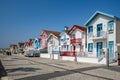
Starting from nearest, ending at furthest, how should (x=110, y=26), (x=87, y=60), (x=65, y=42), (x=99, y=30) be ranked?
(x=87, y=60), (x=110, y=26), (x=99, y=30), (x=65, y=42)

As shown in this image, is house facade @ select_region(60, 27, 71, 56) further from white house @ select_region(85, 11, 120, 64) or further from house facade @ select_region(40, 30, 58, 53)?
house facade @ select_region(40, 30, 58, 53)

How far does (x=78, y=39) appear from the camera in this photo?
35062mm

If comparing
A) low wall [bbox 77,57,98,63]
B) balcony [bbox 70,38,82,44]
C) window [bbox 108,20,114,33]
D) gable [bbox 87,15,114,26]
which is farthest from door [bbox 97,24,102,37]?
balcony [bbox 70,38,82,44]

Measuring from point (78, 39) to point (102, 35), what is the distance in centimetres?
789

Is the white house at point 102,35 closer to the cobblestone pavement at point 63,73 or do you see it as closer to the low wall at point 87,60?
the low wall at point 87,60

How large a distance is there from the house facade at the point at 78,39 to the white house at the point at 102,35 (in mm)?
2240

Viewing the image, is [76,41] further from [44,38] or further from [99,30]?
[44,38]

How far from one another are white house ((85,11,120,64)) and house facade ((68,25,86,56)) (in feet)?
7.35

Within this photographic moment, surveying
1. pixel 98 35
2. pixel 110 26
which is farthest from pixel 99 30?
pixel 110 26

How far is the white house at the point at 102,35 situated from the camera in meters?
25.9

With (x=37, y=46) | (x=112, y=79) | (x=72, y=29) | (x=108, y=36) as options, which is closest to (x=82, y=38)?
(x=72, y=29)

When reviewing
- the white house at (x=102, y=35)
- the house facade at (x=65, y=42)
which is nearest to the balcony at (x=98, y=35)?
the white house at (x=102, y=35)

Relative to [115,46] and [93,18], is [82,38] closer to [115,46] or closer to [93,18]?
[93,18]

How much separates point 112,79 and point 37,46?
52.3 metres
